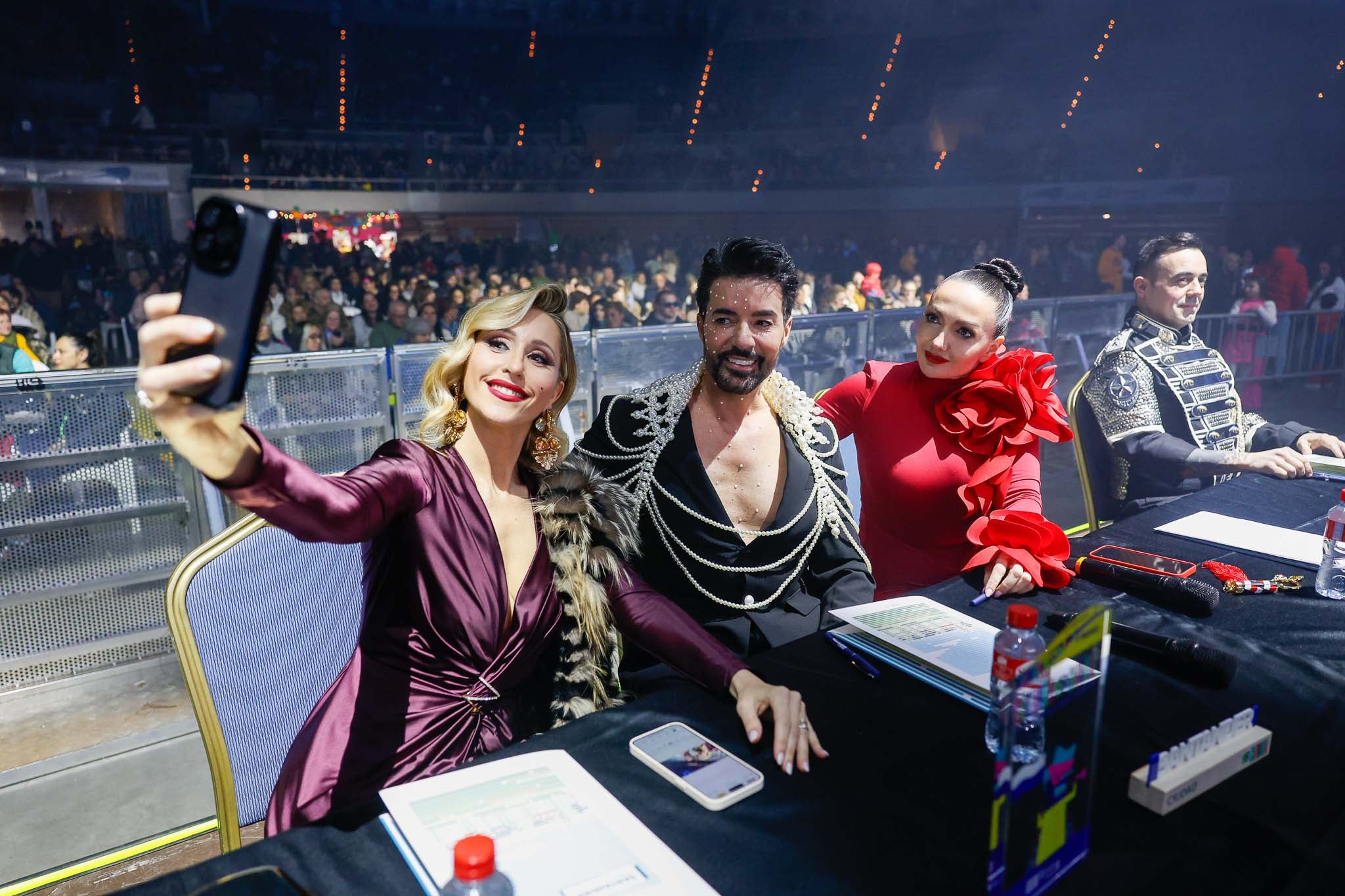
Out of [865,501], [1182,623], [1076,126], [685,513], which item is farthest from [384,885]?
[1076,126]

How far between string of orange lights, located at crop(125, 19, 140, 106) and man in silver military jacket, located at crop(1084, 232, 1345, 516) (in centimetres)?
1734

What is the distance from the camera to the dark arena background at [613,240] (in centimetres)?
152

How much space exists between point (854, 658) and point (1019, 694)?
0.58 m

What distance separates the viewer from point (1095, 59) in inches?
603

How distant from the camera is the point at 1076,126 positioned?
52.2 ft

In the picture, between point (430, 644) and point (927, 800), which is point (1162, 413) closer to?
point (927, 800)

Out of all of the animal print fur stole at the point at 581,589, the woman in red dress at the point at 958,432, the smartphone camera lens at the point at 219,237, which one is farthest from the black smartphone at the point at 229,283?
the woman in red dress at the point at 958,432

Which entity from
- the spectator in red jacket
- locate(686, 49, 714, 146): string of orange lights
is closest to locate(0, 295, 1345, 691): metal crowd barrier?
the spectator in red jacket

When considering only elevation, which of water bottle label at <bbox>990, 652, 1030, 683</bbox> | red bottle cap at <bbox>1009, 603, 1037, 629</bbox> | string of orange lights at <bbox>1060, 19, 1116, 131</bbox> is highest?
string of orange lights at <bbox>1060, 19, 1116, 131</bbox>

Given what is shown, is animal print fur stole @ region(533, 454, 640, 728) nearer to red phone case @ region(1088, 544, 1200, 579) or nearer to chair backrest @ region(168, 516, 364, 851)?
chair backrest @ region(168, 516, 364, 851)

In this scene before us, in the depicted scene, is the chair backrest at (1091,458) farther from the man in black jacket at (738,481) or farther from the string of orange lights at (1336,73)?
the string of orange lights at (1336,73)

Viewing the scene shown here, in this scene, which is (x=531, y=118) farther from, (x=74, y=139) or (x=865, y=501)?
(x=865, y=501)

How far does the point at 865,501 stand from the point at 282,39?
1888 centimetres

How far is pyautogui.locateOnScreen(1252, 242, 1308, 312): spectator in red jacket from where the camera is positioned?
888 cm
